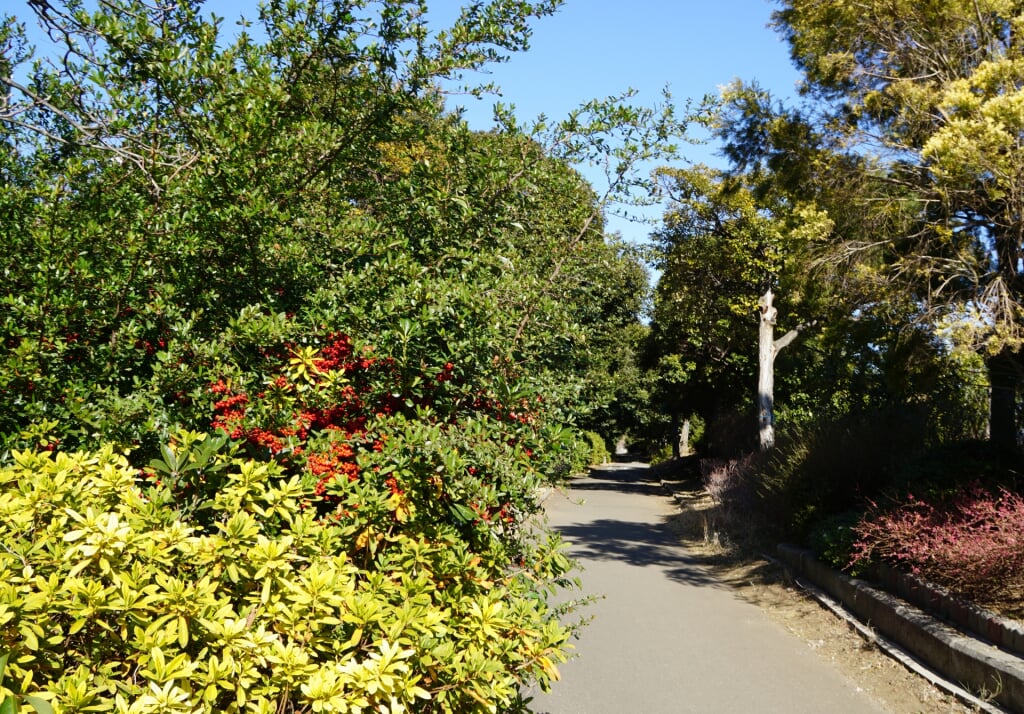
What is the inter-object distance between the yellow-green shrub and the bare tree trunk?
17.6m

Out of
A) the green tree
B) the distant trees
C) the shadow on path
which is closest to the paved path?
the shadow on path

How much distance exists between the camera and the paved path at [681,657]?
21.1 ft

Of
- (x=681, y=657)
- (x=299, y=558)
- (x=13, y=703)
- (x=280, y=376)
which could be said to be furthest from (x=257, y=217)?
(x=681, y=657)

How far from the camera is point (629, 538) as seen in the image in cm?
1653

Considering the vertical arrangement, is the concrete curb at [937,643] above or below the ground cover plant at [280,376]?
below

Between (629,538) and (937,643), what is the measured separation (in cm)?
966

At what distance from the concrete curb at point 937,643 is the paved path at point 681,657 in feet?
2.55

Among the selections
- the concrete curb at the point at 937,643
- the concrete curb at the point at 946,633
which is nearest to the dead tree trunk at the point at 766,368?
the concrete curb at the point at 937,643

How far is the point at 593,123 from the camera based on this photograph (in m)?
5.71

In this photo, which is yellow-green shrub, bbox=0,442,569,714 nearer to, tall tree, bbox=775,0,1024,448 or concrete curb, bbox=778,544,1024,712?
concrete curb, bbox=778,544,1024,712

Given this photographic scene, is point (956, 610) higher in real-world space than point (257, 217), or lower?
lower

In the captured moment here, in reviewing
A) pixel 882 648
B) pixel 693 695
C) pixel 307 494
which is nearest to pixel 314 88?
pixel 307 494

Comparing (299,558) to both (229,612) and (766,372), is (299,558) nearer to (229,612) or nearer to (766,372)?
(229,612)

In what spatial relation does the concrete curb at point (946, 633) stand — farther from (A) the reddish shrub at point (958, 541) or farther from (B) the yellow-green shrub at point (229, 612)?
(B) the yellow-green shrub at point (229, 612)
